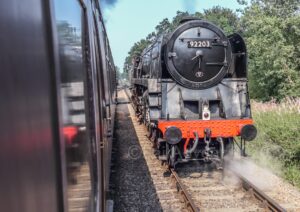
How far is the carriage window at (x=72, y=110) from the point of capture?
1553 millimetres

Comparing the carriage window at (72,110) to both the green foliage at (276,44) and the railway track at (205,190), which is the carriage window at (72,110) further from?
the green foliage at (276,44)

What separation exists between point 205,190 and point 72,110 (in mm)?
6047

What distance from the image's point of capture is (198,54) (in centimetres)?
848

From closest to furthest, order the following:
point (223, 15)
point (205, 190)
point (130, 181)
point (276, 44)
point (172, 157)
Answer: point (205, 190), point (130, 181), point (172, 157), point (276, 44), point (223, 15)

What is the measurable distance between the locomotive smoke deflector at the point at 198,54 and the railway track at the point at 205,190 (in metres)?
1.88

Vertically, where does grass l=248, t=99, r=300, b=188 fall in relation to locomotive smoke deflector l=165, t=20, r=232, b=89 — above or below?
below

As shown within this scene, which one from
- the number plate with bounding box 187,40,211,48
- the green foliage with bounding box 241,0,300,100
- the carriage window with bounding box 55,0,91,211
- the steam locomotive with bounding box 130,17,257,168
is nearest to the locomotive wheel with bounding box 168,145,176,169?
the steam locomotive with bounding box 130,17,257,168

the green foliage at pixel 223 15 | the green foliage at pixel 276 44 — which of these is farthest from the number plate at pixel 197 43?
the green foliage at pixel 223 15

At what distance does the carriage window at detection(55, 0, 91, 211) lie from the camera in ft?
5.09

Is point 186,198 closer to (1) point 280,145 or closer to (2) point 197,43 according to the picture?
(2) point 197,43

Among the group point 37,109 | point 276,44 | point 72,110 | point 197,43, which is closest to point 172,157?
point 197,43

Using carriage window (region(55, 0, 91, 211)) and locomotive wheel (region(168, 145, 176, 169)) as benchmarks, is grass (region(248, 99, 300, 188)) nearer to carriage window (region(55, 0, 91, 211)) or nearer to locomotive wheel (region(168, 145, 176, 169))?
locomotive wheel (region(168, 145, 176, 169))

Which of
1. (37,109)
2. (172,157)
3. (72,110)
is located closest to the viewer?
(37,109)

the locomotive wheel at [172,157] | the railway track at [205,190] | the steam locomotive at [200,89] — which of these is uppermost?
the steam locomotive at [200,89]
